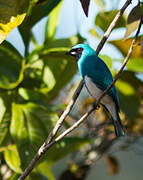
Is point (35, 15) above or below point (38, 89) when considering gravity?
above

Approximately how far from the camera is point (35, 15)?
956 mm

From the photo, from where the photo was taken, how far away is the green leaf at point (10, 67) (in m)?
0.96

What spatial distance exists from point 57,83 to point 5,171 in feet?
1.13

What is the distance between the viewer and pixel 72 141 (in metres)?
1.00

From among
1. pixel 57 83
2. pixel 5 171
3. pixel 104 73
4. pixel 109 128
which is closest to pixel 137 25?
pixel 104 73

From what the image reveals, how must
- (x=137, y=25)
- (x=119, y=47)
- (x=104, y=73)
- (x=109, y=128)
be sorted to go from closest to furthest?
1. (x=137, y=25)
2. (x=104, y=73)
3. (x=119, y=47)
4. (x=109, y=128)

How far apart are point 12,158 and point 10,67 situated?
0.92ft

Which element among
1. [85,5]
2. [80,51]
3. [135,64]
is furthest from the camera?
[135,64]

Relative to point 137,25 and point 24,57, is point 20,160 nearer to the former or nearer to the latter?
point 24,57

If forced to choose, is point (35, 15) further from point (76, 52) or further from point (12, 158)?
point (12, 158)

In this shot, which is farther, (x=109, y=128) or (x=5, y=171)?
Answer: (x=109, y=128)

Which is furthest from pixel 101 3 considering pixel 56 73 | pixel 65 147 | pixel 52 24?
pixel 65 147

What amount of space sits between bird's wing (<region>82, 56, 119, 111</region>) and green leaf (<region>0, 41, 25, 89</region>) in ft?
0.73

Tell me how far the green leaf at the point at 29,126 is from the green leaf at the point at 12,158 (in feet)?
0.13
